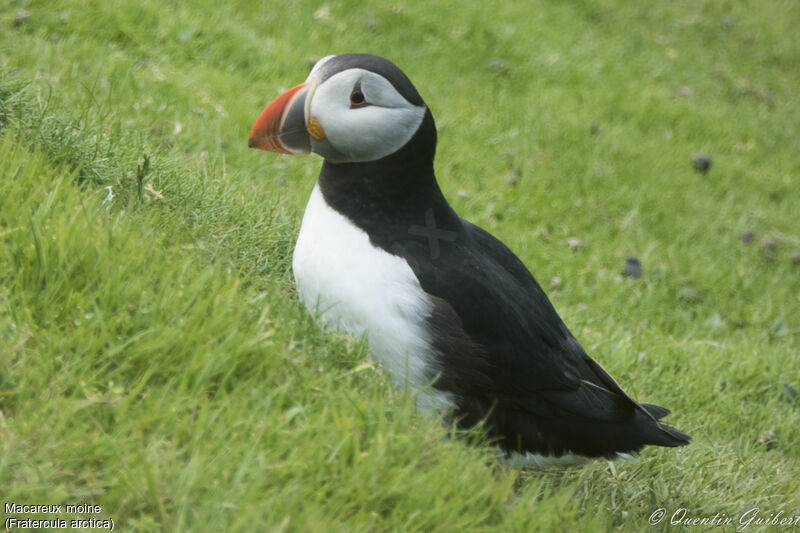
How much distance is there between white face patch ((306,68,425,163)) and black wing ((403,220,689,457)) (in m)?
0.42

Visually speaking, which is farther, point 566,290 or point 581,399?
point 566,290

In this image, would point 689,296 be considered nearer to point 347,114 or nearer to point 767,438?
point 767,438

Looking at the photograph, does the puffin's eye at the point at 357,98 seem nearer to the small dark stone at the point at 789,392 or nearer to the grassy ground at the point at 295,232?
the grassy ground at the point at 295,232

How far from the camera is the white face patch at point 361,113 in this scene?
118 inches

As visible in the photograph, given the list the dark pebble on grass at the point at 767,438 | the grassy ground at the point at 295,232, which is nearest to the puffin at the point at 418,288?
the grassy ground at the point at 295,232

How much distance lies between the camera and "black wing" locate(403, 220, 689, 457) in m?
3.06

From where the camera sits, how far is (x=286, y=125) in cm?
313

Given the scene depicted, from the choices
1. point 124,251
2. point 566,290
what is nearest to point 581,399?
point 124,251

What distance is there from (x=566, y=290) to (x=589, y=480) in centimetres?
237

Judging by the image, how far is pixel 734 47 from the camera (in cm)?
1048

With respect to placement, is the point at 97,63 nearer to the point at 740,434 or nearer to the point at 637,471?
the point at 637,471

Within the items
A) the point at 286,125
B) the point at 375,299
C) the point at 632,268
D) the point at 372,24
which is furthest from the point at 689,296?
the point at 286,125

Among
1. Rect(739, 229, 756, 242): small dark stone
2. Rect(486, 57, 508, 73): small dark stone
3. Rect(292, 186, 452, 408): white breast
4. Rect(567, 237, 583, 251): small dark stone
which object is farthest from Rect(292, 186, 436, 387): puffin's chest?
Rect(486, 57, 508, 73): small dark stone

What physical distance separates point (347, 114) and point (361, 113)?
0.17 ft
